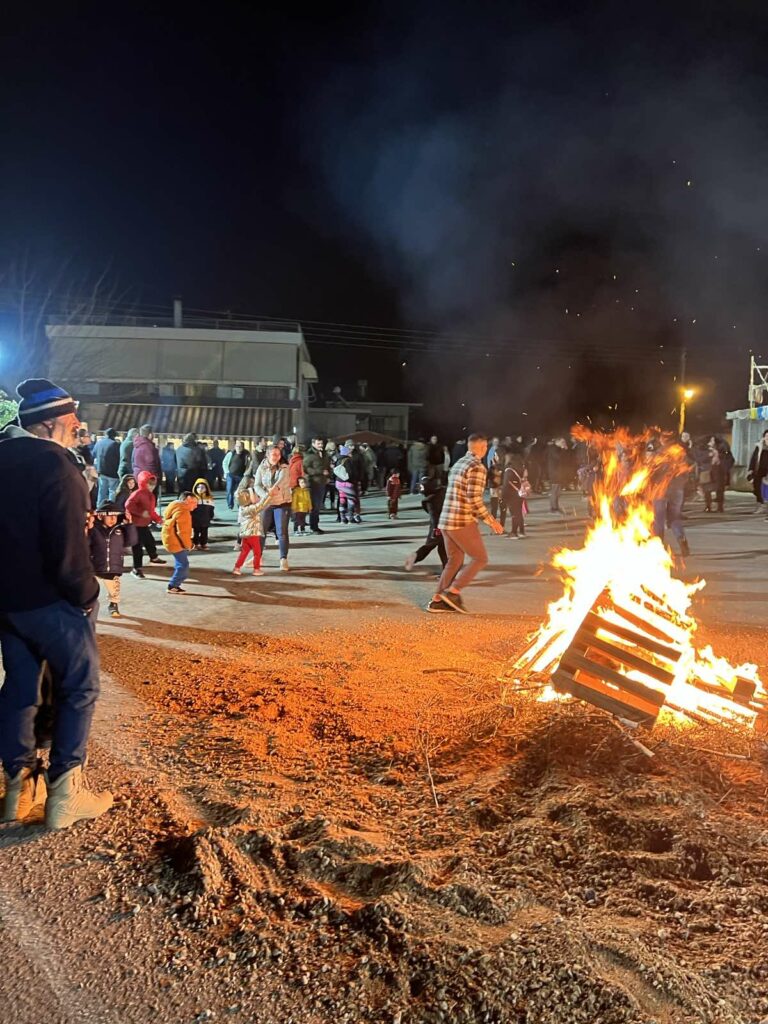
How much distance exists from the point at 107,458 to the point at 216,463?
11.6 meters

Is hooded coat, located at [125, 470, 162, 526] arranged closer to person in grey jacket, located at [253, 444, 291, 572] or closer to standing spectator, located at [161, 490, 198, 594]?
standing spectator, located at [161, 490, 198, 594]

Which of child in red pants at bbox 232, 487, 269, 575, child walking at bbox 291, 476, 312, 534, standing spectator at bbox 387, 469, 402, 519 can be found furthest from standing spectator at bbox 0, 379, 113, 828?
standing spectator at bbox 387, 469, 402, 519

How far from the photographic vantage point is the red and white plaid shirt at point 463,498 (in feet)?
26.5

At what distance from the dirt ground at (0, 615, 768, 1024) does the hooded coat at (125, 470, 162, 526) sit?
497 cm

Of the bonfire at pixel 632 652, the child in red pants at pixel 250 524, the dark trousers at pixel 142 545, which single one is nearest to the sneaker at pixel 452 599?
the bonfire at pixel 632 652

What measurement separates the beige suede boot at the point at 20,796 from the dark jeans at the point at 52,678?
0.21 feet

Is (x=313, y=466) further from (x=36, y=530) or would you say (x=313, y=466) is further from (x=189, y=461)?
(x=36, y=530)

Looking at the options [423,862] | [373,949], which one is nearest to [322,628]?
[423,862]

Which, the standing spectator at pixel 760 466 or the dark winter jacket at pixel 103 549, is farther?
the standing spectator at pixel 760 466

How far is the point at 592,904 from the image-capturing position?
290 centimetres

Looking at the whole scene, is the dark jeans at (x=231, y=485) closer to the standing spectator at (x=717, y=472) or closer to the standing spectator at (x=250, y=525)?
the standing spectator at (x=250, y=525)

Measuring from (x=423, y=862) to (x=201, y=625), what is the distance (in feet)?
16.0

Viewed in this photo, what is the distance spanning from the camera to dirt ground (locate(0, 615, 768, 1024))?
7.97 feet

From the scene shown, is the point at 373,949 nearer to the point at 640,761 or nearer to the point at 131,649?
the point at 640,761
